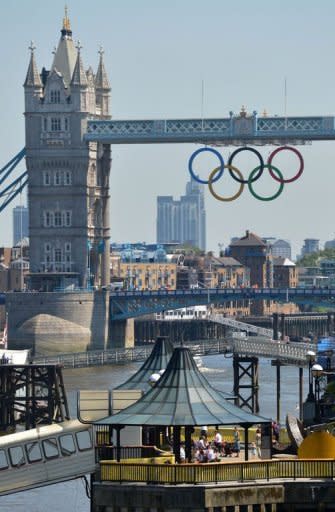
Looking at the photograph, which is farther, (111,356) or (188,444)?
(111,356)

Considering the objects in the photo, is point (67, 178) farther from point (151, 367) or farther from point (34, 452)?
point (34, 452)

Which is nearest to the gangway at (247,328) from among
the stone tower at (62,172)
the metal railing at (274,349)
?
the stone tower at (62,172)

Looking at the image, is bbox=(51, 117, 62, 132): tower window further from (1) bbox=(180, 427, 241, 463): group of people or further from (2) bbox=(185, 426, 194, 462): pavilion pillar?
(2) bbox=(185, 426, 194, 462): pavilion pillar

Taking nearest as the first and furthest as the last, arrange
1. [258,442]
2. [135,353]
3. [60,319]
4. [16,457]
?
[16,457] < [258,442] < [135,353] < [60,319]

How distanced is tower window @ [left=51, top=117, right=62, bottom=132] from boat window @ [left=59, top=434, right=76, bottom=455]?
435ft

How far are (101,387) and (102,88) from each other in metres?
73.1

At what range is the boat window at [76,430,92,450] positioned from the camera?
1663 inches

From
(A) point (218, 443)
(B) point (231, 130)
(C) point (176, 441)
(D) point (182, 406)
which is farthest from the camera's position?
(B) point (231, 130)

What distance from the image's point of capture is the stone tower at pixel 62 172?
173750mm

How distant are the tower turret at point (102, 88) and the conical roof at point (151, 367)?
5093 inches

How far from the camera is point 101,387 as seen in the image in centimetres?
11056

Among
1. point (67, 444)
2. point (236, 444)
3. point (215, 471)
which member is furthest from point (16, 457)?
point (215, 471)

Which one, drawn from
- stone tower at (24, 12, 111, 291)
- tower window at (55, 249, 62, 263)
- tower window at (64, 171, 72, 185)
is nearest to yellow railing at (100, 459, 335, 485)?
stone tower at (24, 12, 111, 291)

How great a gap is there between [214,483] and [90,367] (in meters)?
101
